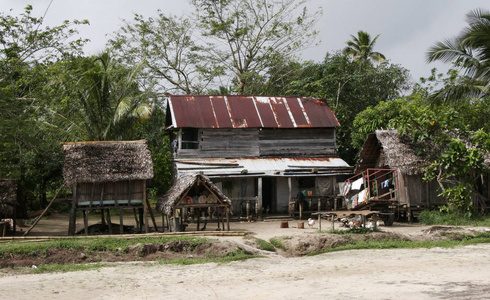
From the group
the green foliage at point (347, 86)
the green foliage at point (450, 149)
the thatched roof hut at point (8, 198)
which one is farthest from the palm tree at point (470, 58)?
the thatched roof hut at point (8, 198)

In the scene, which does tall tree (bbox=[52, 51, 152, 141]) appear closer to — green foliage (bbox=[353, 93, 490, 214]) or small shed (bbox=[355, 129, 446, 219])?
small shed (bbox=[355, 129, 446, 219])

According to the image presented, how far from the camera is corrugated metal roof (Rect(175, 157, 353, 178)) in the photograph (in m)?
23.0

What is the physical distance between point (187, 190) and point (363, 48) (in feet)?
97.2

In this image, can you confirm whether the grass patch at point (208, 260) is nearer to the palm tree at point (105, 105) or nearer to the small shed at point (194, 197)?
the small shed at point (194, 197)

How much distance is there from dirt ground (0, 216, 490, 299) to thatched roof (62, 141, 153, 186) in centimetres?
595

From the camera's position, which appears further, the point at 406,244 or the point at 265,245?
the point at 265,245

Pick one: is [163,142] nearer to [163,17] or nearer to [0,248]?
[163,17]

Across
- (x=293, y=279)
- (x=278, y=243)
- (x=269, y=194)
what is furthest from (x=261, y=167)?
(x=293, y=279)

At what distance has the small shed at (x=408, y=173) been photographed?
20281 mm

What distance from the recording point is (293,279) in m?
10.2

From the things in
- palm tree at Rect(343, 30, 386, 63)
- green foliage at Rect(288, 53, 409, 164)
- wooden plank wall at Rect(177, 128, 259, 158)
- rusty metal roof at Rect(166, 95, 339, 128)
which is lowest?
wooden plank wall at Rect(177, 128, 259, 158)

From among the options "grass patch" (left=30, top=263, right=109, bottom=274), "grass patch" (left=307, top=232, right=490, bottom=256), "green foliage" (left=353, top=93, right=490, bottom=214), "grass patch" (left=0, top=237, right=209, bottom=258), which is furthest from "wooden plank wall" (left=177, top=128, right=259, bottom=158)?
"grass patch" (left=30, top=263, right=109, bottom=274)

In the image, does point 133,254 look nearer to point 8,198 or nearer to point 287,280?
point 287,280

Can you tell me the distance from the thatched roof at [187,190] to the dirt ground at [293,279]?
437cm
